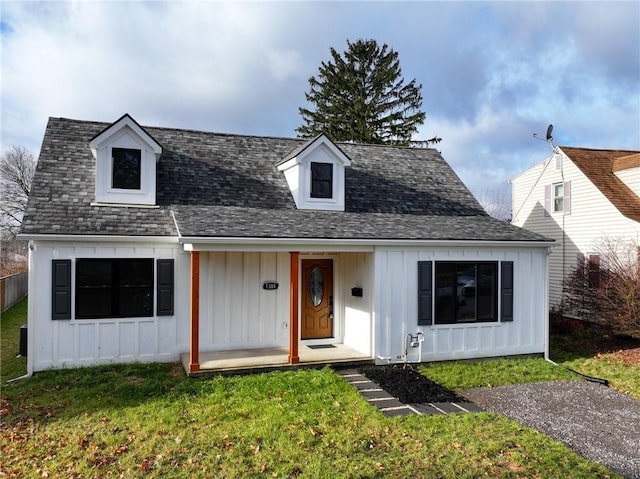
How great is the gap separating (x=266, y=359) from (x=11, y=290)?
Result: 49.0 feet

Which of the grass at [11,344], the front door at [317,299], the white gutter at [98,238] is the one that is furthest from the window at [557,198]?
the grass at [11,344]

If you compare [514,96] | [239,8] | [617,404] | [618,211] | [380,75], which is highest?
[380,75]

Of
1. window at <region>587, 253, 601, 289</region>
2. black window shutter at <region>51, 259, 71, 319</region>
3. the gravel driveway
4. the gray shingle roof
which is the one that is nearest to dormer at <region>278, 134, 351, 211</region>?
the gray shingle roof

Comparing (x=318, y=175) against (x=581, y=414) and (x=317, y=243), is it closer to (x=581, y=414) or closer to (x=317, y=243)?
(x=317, y=243)

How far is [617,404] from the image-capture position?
318 inches

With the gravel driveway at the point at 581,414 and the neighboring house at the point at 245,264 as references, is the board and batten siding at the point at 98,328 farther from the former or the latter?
the gravel driveway at the point at 581,414

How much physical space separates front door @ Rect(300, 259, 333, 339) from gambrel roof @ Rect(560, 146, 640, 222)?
35.8ft

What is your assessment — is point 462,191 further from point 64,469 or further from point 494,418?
point 64,469

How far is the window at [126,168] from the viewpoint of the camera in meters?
10.8

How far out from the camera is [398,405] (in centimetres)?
750

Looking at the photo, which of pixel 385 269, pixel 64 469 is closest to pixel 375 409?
pixel 385 269

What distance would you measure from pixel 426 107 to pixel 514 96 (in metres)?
5.96

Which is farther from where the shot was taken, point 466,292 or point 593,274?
point 593,274

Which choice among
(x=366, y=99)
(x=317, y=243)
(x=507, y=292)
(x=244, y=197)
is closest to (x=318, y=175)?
(x=244, y=197)
